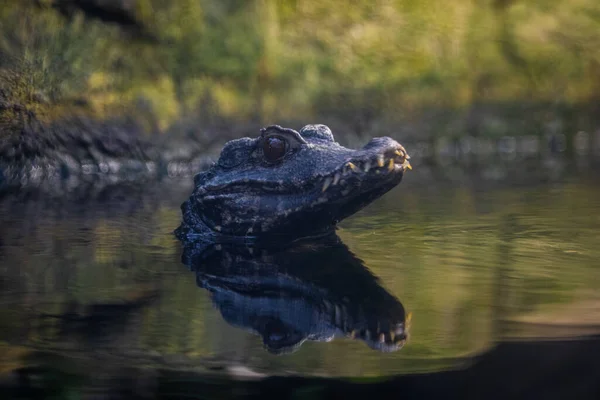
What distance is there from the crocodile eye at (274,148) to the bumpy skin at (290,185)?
16 millimetres

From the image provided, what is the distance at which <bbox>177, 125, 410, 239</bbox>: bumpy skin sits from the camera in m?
3.47

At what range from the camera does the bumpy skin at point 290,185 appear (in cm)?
347

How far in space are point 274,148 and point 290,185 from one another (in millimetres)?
268

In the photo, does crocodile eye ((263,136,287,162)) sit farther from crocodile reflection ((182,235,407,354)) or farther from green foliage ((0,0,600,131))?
green foliage ((0,0,600,131))

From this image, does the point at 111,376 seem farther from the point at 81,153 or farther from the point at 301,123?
the point at 301,123

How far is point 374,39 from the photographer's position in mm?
9578

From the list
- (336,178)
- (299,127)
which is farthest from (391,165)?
(299,127)

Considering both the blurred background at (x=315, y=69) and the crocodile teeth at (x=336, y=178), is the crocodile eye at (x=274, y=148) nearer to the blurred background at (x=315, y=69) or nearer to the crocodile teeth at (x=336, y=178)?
the crocodile teeth at (x=336, y=178)

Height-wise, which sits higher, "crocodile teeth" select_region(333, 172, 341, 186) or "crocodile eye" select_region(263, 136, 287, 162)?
"crocodile eye" select_region(263, 136, 287, 162)

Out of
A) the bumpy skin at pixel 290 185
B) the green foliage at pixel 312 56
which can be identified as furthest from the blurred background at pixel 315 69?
the bumpy skin at pixel 290 185

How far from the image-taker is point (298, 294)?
2.73 m

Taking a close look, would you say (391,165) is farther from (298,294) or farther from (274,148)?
(298,294)

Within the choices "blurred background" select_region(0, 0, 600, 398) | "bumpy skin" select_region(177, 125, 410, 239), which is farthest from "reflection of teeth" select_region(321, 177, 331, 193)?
"blurred background" select_region(0, 0, 600, 398)

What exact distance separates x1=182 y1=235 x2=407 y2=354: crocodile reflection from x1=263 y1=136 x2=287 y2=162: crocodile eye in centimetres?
43
